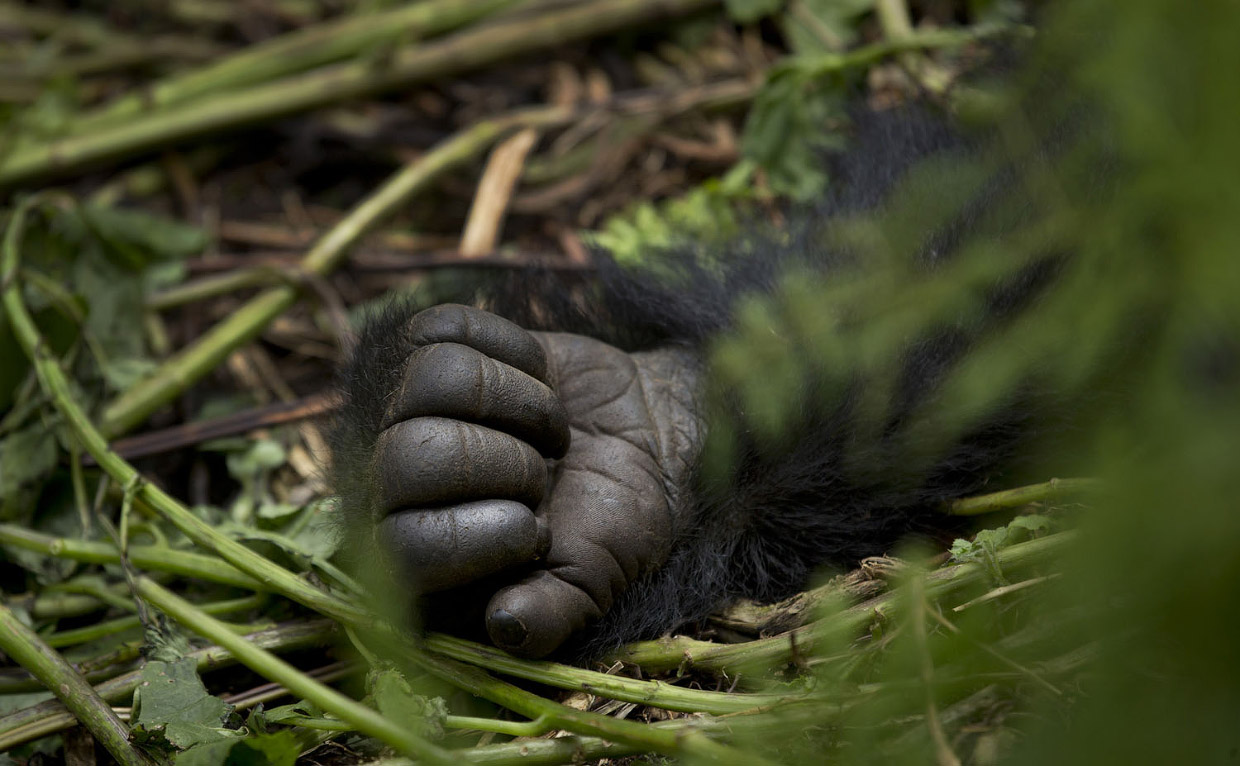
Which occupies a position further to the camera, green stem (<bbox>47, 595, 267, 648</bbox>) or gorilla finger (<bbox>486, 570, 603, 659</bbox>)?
green stem (<bbox>47, 595, 267, 648</bbox>)

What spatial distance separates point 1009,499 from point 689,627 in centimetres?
40

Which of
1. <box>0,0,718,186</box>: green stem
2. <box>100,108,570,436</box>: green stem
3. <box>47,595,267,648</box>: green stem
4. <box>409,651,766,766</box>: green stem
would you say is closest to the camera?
<box>409,651,766,766</box>: green stem

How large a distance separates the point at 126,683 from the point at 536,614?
50cm

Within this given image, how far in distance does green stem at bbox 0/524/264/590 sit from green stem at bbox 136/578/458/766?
5cm

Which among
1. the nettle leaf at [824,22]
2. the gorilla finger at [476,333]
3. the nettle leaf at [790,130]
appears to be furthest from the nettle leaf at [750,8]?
the gorilla finger at [476,333]

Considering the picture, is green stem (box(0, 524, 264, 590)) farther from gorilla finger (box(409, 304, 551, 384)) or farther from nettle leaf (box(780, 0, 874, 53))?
nettle leaf (box(780, 0, 874, 53))

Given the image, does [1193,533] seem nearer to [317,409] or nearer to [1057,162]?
[1057,162]

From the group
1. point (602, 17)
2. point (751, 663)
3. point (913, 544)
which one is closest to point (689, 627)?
point (751, 663)

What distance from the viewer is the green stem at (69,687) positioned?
0.98 m

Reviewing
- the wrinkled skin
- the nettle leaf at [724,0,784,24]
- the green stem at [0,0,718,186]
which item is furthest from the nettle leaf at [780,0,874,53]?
the wrinkled skin

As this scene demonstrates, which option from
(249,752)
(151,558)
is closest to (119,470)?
(151,558)

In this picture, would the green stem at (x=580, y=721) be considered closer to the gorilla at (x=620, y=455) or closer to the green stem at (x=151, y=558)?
the gorilla at (x=620, y=455)

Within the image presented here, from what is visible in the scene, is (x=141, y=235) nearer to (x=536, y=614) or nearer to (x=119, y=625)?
(x=119, y=625)

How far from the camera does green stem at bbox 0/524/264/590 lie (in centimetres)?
116
